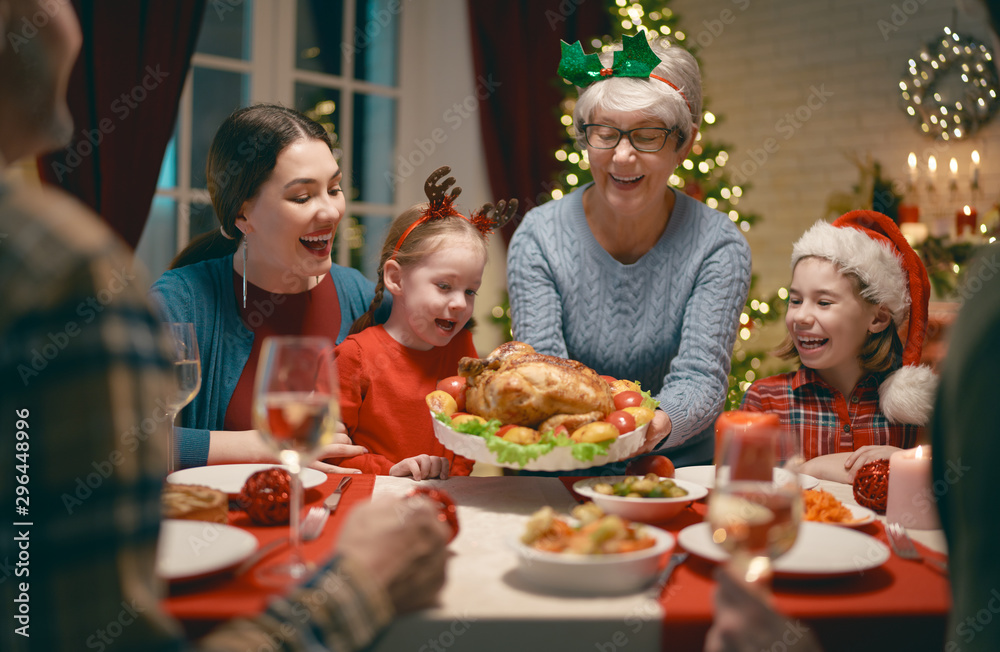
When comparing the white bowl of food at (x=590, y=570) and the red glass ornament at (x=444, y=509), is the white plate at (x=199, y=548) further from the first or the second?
the white bowl of food at (x=590, y=570)

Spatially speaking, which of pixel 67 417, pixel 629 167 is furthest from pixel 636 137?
pixel 67 417

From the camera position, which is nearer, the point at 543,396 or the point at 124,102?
the point at 543,396

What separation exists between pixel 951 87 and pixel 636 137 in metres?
4.65

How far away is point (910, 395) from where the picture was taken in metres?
2.26

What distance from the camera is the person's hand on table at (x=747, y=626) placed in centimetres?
81

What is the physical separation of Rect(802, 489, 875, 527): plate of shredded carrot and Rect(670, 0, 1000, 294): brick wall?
483cm

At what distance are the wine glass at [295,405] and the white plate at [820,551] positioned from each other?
0.55m

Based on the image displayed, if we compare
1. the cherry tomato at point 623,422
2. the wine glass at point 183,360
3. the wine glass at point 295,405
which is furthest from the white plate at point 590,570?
the wine glass at point 183,360

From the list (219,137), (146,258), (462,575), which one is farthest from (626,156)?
(146,258)

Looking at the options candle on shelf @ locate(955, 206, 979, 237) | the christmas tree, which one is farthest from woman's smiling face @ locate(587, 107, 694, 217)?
candle on shelf @ locate(955, 206, 979, 237)

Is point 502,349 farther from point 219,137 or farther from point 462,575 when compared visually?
point 219,137

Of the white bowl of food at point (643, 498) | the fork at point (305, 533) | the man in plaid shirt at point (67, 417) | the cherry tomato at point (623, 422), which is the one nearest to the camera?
the man in plaid shirt at point (67, 417)

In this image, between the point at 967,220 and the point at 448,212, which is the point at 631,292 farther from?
the point at 967,220

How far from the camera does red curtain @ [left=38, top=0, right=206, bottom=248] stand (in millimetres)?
3875
